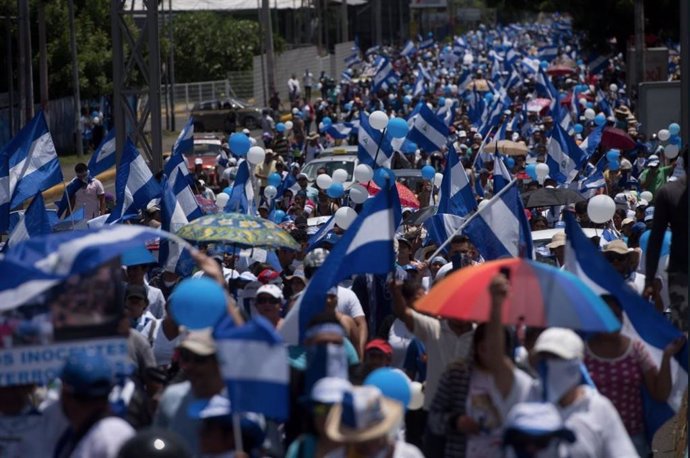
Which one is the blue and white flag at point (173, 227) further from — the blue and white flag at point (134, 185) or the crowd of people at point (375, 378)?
the blue and white flag at point (134, 185)

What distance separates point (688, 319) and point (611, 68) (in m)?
55.8

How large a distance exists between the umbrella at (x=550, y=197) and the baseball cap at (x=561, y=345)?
10242 millimetres

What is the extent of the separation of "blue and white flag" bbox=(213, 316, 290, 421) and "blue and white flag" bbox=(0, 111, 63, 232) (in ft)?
29.8

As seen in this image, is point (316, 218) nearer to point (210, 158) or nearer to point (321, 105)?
point (210, 158)

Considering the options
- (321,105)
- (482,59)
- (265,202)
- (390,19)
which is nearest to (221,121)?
(321,105)

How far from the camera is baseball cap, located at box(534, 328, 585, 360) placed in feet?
21.7

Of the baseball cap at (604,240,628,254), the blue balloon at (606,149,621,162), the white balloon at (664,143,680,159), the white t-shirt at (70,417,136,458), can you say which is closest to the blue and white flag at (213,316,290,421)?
the white t-shirt at (70,417,136,458)

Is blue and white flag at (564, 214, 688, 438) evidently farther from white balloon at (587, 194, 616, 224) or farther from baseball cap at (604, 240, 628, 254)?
white balloon at (587, 194, 616, 224)

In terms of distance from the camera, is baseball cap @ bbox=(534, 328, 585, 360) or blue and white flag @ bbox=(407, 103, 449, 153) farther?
blue and white flag @ bbox=(407, 103, 449, 153)

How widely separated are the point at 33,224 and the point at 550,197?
5.79m

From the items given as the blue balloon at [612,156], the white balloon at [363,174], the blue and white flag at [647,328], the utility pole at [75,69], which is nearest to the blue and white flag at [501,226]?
the blue and white flag at [647,328]

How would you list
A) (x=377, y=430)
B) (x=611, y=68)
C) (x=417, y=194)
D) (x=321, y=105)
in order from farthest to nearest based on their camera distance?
(x=611, y=68) < (x=321, y=105) < (x=417, y=194) < (x=377, y=430)

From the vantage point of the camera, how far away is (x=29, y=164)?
15695mm

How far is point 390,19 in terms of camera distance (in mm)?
130000
